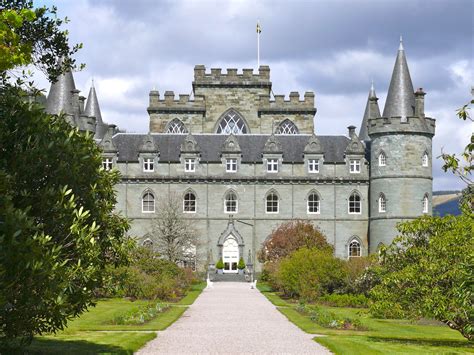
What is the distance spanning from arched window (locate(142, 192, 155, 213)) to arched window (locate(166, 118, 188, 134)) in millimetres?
8772

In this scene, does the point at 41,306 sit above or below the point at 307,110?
below

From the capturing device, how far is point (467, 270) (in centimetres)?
1734

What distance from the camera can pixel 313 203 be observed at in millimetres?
61969

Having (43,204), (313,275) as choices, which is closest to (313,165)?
(313,275)

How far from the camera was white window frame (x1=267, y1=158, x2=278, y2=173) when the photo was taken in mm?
62156

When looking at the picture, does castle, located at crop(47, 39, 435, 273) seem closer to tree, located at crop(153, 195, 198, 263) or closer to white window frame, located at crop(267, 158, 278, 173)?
white window frame, located at crop(267, 158, 278, 173)

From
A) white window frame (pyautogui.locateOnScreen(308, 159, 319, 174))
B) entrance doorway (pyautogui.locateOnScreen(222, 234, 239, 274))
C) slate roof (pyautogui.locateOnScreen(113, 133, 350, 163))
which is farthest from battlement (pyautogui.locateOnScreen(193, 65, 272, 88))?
entrance doorway (pyautogui.locateOnScreen(222, 234, 239, 274))

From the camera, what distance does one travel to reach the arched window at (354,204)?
61.8 metres

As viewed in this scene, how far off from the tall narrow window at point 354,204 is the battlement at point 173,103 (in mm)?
15844

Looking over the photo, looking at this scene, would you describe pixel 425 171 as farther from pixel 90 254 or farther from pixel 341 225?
pixel 90 254

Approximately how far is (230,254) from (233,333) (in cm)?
3872

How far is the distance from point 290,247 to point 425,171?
44.1 feet

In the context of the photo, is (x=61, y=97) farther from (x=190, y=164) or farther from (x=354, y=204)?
(x=354, y=204)

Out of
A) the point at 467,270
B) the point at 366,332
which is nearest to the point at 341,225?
the point at 366,332
